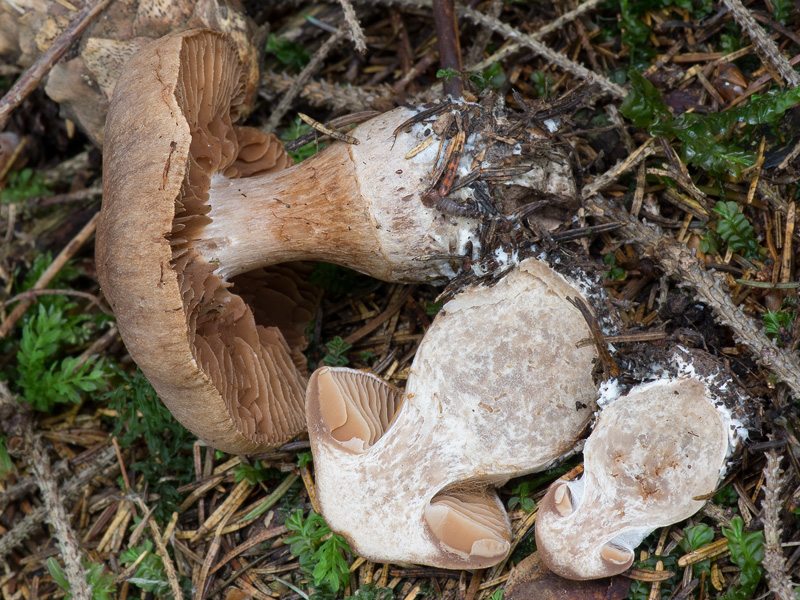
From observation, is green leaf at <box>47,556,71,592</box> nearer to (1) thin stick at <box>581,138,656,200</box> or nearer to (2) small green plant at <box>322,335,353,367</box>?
(2) small green plant at <box>322,335,353,367</box>

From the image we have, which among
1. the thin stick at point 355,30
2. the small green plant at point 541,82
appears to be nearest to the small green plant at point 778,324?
the small green plant at point 541,82

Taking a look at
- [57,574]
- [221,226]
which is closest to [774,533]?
[221,226]

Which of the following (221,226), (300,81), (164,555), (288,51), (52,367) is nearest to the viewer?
(221,226)

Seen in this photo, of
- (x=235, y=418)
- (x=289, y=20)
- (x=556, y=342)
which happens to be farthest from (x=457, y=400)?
(x=289, y=20)

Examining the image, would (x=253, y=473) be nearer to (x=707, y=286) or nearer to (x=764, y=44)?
(x=707, y=286)

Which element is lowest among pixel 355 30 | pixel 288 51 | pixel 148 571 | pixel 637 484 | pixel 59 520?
pixel 148 571

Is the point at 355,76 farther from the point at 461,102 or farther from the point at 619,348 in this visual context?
the point at 619,348

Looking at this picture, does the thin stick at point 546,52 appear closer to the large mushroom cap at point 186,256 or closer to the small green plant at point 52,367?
the large mushroom cap at point 186,256
